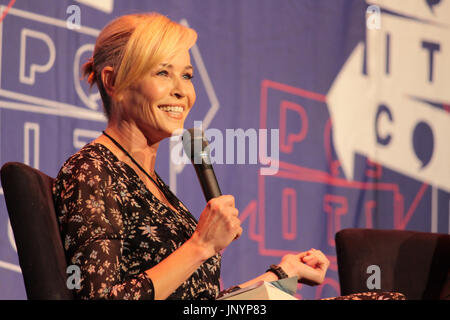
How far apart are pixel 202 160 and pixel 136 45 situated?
361mm

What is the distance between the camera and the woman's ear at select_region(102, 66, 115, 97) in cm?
164

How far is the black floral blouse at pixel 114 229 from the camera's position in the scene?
1271mm

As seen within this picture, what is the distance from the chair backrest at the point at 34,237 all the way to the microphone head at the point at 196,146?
1.30ft

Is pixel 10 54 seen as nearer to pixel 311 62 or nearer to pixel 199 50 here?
pixel 199 50

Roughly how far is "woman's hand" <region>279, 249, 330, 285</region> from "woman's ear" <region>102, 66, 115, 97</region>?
2.24 feet

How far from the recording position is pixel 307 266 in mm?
1652

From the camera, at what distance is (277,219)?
9.81 feet
